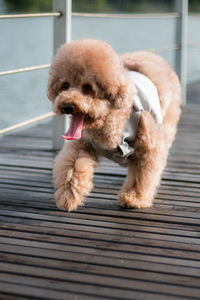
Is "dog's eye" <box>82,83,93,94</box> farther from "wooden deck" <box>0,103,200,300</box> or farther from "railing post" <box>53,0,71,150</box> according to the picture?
"railing post" <box>53,0,71,150</box>

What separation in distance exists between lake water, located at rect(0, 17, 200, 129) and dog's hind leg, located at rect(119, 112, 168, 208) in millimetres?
2715

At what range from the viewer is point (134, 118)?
6.92 feet

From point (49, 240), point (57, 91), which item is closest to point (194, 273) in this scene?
point (49, 240)

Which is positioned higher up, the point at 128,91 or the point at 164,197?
the point at 128,91

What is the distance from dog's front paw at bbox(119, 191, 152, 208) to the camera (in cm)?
215

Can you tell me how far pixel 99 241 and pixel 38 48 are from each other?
7.80 meters

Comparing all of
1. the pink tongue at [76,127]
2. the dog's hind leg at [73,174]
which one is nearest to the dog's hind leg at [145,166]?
the dog's hind leg at [73,174]

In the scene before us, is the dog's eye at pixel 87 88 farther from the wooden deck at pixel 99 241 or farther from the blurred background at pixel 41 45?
the blurred background at pixel 41 45

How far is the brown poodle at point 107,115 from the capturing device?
1844 mm

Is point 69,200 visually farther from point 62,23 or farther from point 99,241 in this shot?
point 62,23

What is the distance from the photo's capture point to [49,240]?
1781mm

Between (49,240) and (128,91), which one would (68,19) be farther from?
(49,240)

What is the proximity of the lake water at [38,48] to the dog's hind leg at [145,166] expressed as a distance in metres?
2.71

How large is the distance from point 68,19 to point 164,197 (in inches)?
51.6
